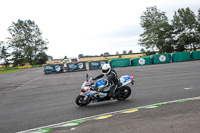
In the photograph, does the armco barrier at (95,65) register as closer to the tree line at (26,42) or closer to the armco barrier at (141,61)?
the armco barrier at (141,61)

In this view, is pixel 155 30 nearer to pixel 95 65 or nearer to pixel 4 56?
pixel 95 65

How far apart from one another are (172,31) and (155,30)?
21.8 feet

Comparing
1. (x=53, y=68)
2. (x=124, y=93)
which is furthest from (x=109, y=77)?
(x=53, y=68)

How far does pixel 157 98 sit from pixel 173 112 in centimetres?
195

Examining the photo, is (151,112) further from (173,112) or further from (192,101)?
(192,101)

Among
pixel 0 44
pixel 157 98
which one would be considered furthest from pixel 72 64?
pixel 0 44

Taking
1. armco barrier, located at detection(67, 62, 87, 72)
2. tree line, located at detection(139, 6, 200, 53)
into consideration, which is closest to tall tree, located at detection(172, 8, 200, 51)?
tree line, located at detection(139, 6, 200, 53)

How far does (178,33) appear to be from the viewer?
63125 mm

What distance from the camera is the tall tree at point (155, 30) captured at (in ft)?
203

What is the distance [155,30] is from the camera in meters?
62.8

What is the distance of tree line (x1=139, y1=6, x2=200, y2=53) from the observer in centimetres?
6112

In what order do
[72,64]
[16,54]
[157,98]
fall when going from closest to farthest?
[157,98], [72,64], [16,54]

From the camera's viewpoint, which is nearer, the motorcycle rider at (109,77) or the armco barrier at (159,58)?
the motorcycle rider at (109,77)

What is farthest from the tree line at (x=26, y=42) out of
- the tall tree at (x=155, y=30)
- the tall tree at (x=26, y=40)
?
the tall tree at (x=155, y=30)
